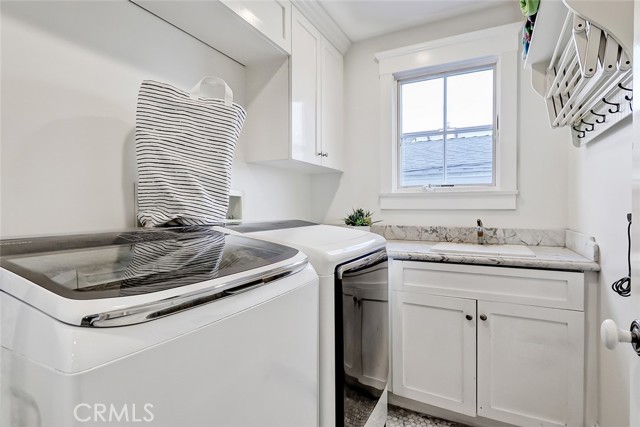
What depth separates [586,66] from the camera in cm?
92

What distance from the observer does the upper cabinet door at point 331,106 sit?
2.19m

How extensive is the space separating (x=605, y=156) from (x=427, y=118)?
1180 mm

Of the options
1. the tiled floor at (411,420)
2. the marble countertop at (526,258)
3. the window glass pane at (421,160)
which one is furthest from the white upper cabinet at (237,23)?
the tiled floor at (411,420)

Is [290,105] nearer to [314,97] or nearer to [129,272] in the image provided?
[314,97]

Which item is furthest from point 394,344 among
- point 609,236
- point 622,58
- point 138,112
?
point 138,112

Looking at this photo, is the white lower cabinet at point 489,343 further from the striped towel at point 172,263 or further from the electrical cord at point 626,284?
the striped towel at point 172,263

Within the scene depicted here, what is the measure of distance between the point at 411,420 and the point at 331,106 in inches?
81.4

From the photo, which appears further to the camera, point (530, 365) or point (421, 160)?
point (421, 160)

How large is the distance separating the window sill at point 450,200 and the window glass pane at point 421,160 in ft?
0.40

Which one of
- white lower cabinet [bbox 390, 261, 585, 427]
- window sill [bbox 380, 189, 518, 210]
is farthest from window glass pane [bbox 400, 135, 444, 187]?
white lower cabinet [bbox 390, 261, 585, 427]

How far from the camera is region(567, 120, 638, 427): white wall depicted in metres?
1.14

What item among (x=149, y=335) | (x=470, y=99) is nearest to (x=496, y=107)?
(x=470, y=99)

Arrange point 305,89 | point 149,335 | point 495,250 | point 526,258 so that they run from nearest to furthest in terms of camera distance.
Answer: point 149,335, point 526,258, point 495,250, point 305,89

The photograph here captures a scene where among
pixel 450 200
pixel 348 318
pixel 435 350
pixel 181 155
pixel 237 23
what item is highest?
pixel 237 23
